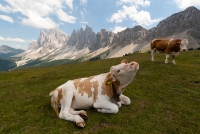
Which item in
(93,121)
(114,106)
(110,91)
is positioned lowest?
(93,121)

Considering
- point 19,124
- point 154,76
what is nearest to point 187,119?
point 19,124

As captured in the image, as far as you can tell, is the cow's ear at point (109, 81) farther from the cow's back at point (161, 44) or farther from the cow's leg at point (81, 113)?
the cow's back at point (161, 44)

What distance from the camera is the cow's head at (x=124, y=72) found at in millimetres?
8328

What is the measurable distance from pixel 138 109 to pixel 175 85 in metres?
9.42

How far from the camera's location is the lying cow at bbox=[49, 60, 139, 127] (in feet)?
30.7

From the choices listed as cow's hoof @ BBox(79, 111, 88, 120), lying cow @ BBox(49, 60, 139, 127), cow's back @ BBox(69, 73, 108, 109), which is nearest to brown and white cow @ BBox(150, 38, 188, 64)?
lying cow @ BBox(49, 60, 139, 127)

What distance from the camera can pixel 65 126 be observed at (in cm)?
927

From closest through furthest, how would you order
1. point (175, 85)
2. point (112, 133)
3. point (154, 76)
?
point (112, 133) < point (175, 85) < point (154, 76)

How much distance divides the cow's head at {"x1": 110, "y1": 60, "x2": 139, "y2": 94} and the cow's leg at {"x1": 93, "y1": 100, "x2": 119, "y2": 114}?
1.36 meters

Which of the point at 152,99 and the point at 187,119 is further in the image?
the point at 152,99

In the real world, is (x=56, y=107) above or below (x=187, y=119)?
above

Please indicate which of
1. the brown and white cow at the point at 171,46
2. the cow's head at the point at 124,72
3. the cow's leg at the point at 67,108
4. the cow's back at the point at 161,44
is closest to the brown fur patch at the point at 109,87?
the cow's head at the point at 124,72

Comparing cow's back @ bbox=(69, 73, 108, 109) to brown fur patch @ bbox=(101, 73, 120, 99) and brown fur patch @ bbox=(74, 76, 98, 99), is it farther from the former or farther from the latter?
brown fur patch @ bbox=(101, 73, 120, 99)

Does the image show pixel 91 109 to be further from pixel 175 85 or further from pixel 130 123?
pixel 175 85
